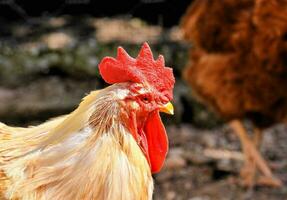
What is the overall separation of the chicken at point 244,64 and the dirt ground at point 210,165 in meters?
0.15

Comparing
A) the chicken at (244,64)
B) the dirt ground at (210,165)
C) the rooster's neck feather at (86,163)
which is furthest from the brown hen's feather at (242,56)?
the rooster's neck feather at (86,163)

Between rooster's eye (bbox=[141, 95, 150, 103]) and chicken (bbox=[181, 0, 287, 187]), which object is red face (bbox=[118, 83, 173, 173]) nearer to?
rooster's eye (bbox=[141, 95, 150, 103])

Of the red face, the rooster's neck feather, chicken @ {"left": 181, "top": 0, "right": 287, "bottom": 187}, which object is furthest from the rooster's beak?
chicken @ {"left": 181, "top": 0, "right": 287, "bottom": 187}

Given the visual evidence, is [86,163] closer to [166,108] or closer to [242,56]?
[166,108]

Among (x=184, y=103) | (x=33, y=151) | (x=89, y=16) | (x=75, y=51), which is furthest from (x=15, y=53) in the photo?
(x=33, y=151)

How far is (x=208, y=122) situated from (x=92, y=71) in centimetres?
122

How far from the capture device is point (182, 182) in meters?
5.29

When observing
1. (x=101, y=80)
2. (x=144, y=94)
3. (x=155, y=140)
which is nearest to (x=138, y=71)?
(x=144, y=94)

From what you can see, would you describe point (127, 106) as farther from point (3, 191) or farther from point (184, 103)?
point (184, 103)

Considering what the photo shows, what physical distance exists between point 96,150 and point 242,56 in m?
2.88

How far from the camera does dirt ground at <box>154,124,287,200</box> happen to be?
16.9 feet

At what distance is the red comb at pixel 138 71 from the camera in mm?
2453

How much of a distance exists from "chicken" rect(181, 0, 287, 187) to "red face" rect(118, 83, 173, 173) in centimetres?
248

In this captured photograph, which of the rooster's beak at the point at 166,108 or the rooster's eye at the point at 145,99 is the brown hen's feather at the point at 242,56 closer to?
the rooster's beak at the point at 166,108
